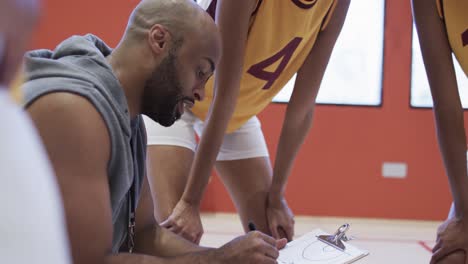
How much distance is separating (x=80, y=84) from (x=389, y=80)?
4.43m

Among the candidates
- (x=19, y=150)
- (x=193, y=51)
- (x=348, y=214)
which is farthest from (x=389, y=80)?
(x=19, y=150)

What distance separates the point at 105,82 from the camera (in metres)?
1.40

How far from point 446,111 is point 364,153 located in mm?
3598

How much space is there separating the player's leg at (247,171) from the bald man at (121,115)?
0.69 m

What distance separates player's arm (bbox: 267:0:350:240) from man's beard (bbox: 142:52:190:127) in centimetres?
73

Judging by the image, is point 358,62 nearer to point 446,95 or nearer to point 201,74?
point 446,95

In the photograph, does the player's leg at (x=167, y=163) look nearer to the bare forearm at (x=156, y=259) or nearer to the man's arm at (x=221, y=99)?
the man's arm at (x=221, y=99)

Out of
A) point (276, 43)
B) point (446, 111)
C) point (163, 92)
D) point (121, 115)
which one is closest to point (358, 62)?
point (276, 43)

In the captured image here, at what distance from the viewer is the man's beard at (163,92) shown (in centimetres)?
152

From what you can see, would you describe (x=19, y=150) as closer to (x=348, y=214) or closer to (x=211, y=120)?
(x=211, y=120)

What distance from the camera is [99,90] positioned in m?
1.33

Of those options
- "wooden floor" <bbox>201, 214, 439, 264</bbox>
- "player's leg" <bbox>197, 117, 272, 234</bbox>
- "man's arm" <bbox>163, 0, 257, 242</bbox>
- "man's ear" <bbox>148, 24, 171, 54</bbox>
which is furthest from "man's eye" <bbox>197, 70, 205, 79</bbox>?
"wooden floor" <bbox>201, 214, 439, 264</bbox>

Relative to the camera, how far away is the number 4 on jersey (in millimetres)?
2117

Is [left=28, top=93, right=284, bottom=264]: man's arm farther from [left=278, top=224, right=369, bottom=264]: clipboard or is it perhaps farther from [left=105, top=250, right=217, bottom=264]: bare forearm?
[left=278, top=224, right=369, bottom=264]: clipboard
